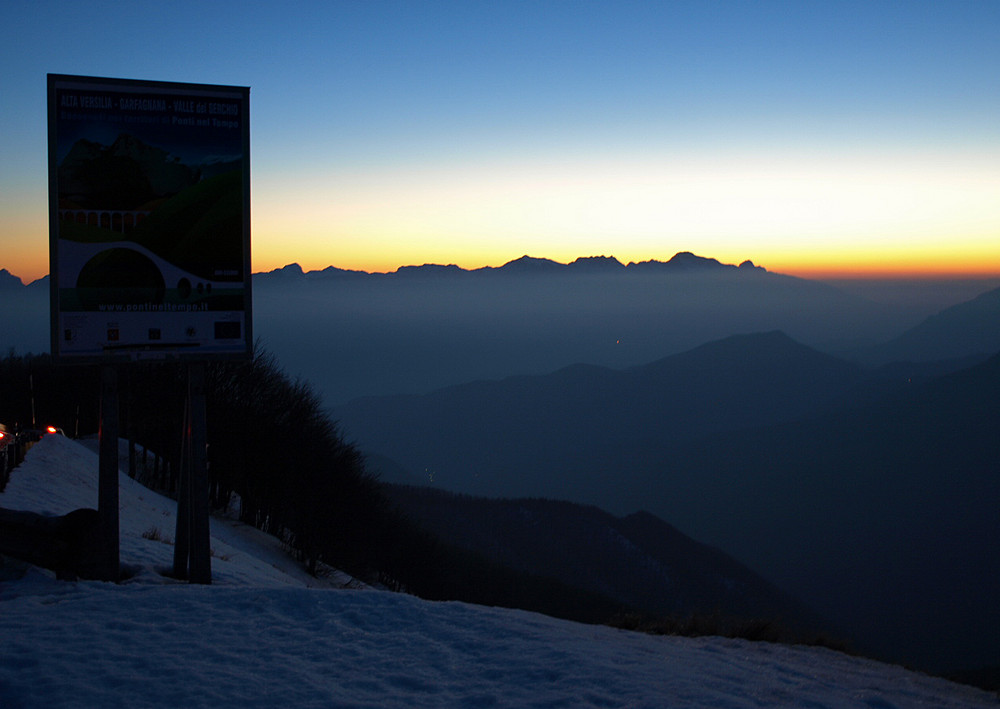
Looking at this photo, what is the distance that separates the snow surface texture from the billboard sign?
2654 millimetres

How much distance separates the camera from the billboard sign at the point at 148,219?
7.50m

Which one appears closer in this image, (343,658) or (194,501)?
(343,658)

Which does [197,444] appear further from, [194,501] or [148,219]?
[148,219]

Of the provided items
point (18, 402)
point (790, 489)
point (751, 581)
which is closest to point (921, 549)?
point (790, 489)

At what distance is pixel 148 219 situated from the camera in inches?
309

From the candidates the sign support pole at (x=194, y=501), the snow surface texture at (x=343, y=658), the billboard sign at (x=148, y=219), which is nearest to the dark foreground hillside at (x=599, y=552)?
the sign support pole at (x=194, y=501)

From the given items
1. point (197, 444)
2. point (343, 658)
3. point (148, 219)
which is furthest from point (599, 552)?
point (343, 658)

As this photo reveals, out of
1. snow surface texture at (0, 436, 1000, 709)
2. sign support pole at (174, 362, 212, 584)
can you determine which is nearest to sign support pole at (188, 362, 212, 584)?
sign support pole at (174, 362, 212, 584)

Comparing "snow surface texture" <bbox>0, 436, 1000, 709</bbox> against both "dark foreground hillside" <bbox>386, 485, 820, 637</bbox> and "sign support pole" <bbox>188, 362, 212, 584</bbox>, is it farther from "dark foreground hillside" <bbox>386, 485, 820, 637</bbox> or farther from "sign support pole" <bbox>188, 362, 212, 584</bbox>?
"dark foreground hillside" <bbox>386, 485, 820, 637</bbox>

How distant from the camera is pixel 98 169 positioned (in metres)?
7.60

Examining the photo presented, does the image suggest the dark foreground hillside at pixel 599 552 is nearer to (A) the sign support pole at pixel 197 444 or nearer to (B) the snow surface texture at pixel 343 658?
(A) the sign support pole at pixel 197 444

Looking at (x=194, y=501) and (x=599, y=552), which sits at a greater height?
(x=194, y=501)

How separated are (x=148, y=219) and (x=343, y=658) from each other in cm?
510

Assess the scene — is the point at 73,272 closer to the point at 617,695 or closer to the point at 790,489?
the point at 617,695
